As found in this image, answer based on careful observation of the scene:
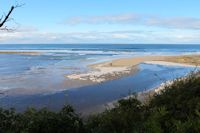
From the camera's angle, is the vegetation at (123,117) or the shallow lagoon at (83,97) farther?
the shallow lagoon at (83,97)

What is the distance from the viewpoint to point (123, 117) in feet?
25.5

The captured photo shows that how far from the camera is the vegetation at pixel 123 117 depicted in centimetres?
725

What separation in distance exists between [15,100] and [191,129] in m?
17.3

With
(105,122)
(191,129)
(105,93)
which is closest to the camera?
(191,129)

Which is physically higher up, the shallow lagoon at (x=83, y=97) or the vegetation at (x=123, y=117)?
the vegetation at (x=123, y=117)

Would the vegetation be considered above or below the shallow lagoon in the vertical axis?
above

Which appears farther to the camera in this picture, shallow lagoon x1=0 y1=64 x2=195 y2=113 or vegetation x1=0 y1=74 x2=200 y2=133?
shallow lagoon x1=0 y1=64 x2=195 y2=113

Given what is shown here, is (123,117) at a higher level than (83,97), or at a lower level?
higher

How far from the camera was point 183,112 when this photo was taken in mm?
7648

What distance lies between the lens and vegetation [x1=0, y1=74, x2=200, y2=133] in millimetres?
7254

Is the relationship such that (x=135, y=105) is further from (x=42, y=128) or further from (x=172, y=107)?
(x=42, y=128)

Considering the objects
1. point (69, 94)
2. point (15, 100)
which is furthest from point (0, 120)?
point (69, 94)

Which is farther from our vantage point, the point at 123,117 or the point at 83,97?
the point at 83,97

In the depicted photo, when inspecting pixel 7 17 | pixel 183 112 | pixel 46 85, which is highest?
Result: pixel 7 17
